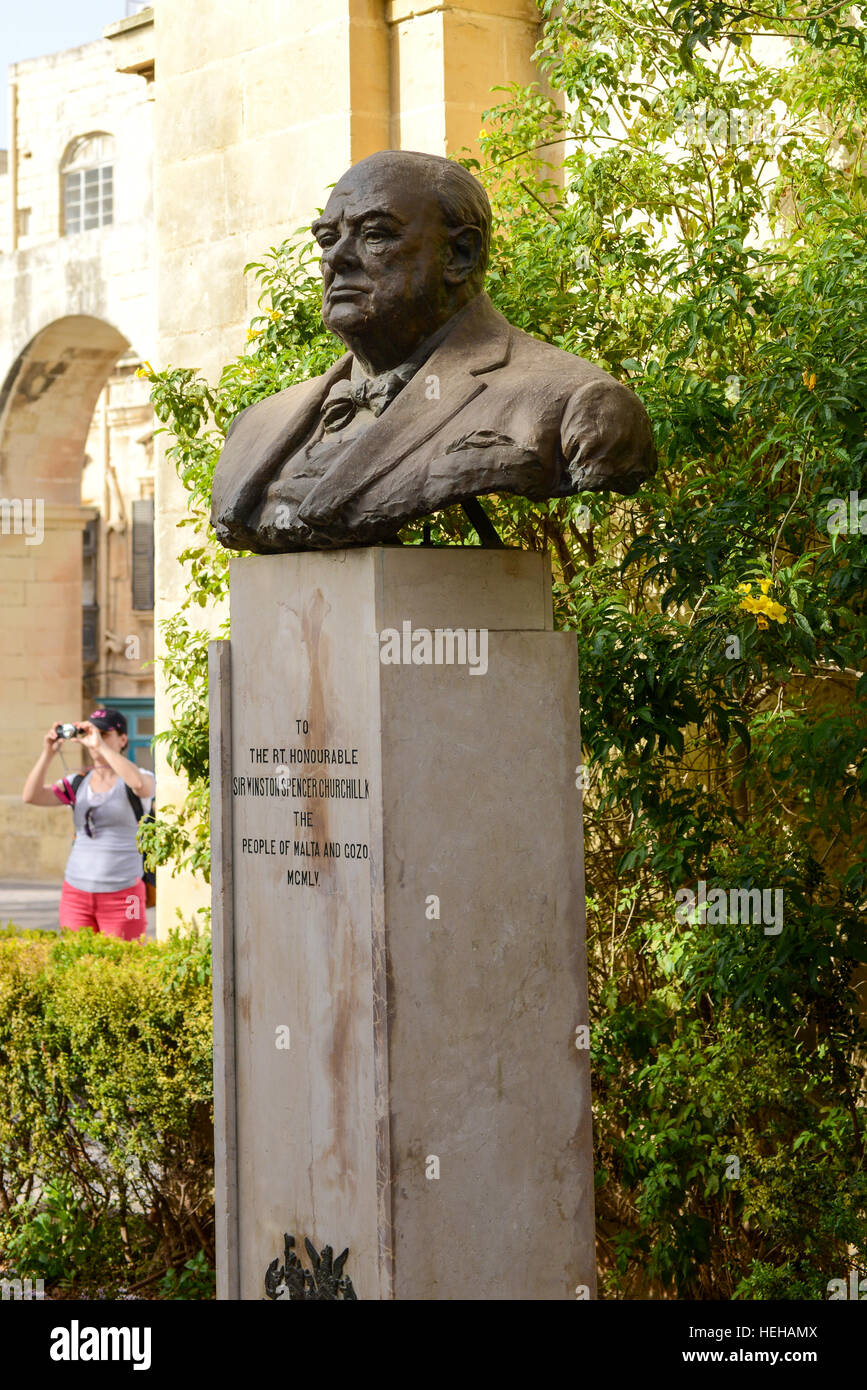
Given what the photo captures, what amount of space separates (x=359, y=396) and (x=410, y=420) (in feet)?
1.03

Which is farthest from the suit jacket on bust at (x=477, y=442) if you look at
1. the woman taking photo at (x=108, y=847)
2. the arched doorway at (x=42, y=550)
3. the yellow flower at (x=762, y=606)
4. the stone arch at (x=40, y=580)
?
the stone arch at (x=40, y=580)

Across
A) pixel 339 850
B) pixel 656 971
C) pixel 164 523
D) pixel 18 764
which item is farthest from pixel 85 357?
pixel 339 850

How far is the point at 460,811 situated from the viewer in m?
4.02

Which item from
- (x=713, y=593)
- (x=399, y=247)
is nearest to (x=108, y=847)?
(x=713, y=593)

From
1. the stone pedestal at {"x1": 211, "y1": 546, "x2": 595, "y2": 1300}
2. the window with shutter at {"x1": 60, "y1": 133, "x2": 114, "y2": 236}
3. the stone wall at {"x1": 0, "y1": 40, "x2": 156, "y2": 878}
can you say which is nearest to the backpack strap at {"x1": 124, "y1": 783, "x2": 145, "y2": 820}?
the stone pedestal at {"x1": 211, "y1": 546, "x2": 595, "y2": 1300}

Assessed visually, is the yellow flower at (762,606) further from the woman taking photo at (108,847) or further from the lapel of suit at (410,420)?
the woman taking photo at (108,847)

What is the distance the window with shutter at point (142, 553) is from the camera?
2466 centimetres

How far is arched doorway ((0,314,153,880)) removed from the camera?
57.0 feet

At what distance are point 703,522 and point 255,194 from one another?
375 centimetres

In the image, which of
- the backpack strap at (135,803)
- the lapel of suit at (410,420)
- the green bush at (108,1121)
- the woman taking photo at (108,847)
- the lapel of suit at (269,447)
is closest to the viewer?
the lapel of suit at (410,420)

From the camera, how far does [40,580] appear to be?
1927cm

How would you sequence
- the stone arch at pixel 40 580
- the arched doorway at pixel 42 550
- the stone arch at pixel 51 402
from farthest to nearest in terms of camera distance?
the stone arch at pixel 40 580 → the arched doorway at pixel 42 550 → the stone arch at pixel 51 402

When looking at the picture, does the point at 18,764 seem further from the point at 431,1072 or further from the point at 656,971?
the point at 431,1072

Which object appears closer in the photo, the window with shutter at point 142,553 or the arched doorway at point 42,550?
the arched doorway at point 42,550
